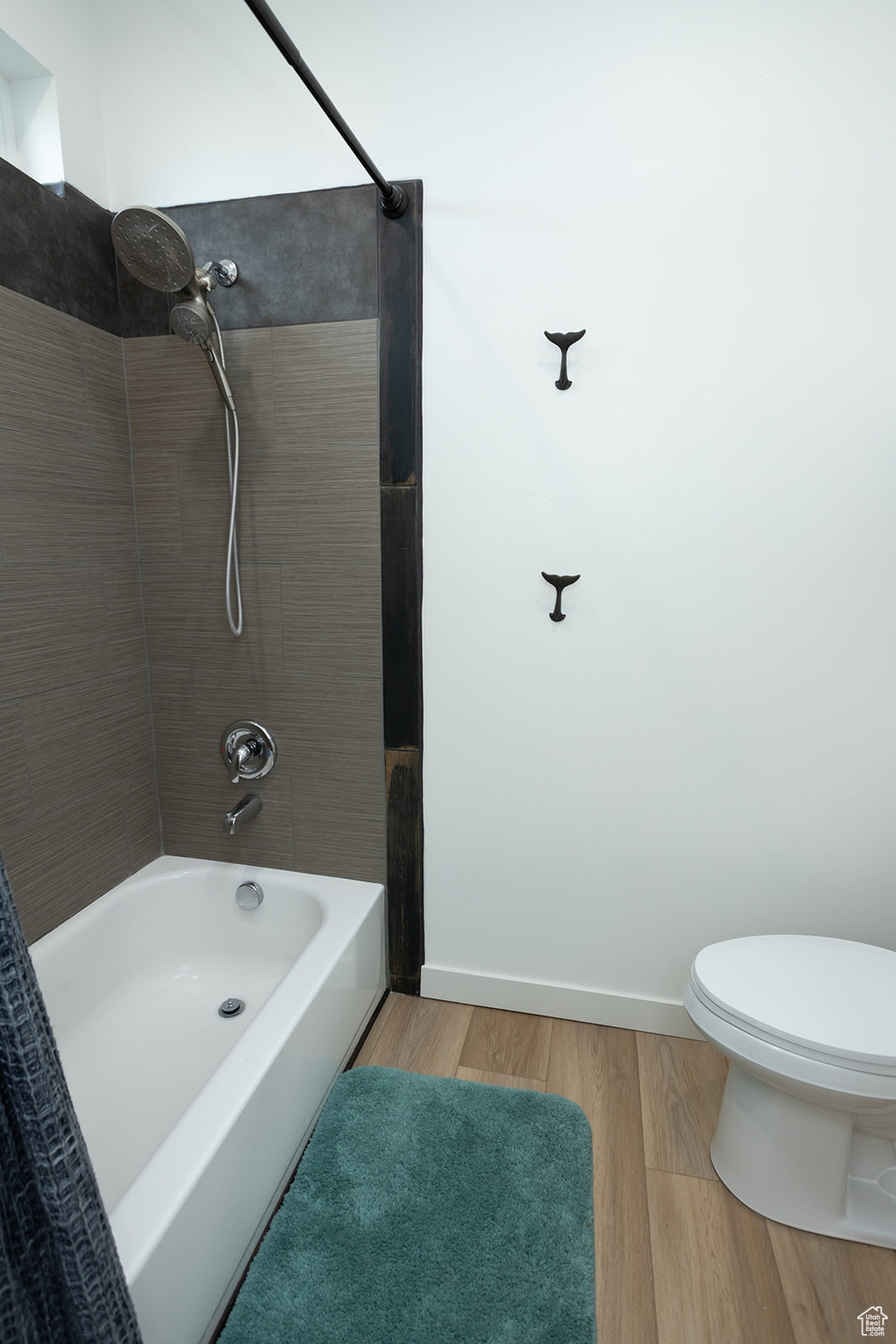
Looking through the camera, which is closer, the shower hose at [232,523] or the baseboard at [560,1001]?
the shower hose at [232,523]

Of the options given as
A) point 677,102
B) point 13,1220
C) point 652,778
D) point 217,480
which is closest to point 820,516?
point 652,778

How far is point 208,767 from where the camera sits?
2.00 meters

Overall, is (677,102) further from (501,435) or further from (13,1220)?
(13,1220)

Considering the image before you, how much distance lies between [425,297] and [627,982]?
1868 mm

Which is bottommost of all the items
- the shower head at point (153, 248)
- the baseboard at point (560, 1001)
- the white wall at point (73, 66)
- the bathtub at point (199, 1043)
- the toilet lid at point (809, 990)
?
the baseboard at point (560, 1001)

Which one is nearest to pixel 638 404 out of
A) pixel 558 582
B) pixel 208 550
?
pixel 558 582

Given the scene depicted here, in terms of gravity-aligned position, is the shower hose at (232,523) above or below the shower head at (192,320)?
below

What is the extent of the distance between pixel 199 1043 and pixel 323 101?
205 cm

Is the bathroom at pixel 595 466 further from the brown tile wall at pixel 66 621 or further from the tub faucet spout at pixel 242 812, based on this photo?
the tub faucet spout at pixel 242 812

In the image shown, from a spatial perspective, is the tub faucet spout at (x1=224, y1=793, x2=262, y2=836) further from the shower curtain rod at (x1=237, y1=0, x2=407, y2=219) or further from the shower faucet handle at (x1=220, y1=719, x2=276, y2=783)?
the shower curtain rod at (x1=237, y1=0, x2=407, y2=219)

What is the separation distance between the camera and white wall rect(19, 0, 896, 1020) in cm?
141

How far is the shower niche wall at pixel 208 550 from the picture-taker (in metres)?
1.58
